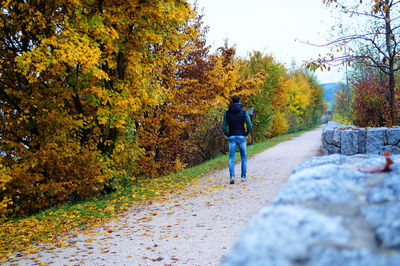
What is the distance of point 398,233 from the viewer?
0.86 meters

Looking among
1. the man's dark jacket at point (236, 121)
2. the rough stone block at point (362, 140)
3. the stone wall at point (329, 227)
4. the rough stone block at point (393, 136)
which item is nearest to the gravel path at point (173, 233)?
the man's dark jacket at point (236, 121)

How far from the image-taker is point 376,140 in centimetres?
886

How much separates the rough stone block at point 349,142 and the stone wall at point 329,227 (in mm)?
8912

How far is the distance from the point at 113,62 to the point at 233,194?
519 centimetres

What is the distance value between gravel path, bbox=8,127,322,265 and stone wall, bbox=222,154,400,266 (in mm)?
3380

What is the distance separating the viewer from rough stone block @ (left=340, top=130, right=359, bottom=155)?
30.7 ft

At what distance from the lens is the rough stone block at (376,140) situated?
880 centimetres

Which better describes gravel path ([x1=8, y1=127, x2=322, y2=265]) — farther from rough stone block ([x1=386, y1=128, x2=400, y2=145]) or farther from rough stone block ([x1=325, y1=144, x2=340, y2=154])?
rough stone block ([x1=386, y1=128, x2=400, y2=145])

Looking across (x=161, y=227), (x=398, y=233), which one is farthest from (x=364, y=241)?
(x=161, y=227)

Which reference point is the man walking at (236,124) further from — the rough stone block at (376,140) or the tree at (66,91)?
the rough stone block at (376,140)

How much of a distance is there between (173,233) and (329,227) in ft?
16.3

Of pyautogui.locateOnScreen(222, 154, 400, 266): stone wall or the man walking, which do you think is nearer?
pyautogui.locateOnScreen(222, 154, 400, 266): stone wall

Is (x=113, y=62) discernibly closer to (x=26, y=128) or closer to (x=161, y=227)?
(x=26, y=128)

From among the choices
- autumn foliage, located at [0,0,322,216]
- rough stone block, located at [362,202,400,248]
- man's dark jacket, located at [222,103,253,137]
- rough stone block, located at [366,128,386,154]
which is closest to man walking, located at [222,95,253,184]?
man's dark jacket, located at [222,103,253,137]
